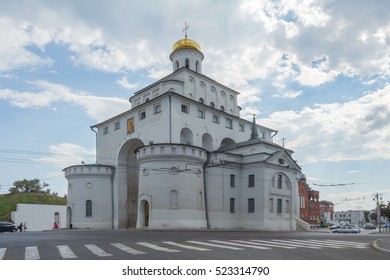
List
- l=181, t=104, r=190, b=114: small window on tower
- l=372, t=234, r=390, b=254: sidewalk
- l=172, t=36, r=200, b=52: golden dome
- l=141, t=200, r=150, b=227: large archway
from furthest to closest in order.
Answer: l=172, t=36, r=200, b=52: golden dome
l=181, t=104, r=190, b=114: small window on tower
l=141, t=200, r=150, b=227: large archway
l=372, t=234, r=390, b=254: sidewalk

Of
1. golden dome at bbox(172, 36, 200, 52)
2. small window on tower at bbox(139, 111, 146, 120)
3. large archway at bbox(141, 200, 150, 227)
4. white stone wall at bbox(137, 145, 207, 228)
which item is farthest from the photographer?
golden dome at bbox(172, 36, 200, 52)

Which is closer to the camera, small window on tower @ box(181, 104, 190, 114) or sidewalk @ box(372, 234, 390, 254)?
sidewalk @ box(372, 234, 390, 254)

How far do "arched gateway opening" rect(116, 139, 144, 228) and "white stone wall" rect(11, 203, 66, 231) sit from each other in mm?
23318

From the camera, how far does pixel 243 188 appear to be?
41719 millimetres

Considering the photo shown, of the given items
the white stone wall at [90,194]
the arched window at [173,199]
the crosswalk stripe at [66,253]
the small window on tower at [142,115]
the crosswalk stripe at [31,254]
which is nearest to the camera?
the crosswalk stripe at [31,254]

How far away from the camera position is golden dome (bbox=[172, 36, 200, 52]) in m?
49.9

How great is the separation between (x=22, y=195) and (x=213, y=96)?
55.1 m

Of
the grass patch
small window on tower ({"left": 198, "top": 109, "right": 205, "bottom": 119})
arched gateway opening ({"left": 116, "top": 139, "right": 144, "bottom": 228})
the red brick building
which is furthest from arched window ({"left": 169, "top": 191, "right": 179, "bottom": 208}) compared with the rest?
the grass patch

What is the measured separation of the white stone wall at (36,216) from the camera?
5934 cm

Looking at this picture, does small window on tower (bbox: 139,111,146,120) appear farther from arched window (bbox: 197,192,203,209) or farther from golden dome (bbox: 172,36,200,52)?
arched window (bbox: 197,192,203,209)

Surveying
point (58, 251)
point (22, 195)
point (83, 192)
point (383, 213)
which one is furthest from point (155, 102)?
point (22, 195)

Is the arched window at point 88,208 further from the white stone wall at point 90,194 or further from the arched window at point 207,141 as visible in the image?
the arched window at point 207,141

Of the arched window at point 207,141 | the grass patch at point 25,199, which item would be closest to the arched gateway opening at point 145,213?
the arched window at point 207,141

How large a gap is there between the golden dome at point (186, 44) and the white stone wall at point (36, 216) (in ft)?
111
